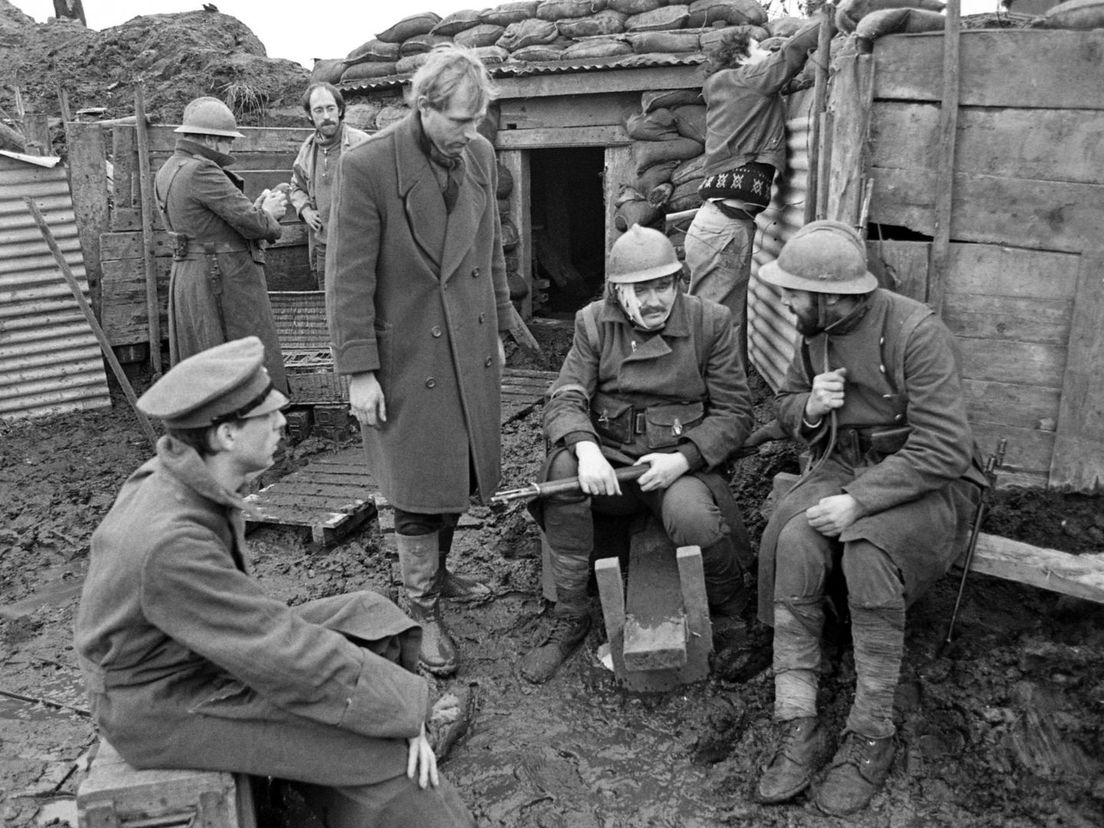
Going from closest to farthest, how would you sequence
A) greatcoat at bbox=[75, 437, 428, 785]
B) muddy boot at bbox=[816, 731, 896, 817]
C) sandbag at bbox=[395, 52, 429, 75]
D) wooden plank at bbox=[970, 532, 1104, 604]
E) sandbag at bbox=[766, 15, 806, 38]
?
greatcoat at bbox=[75, 437, 428, 785] < muddy boot at bbox=[816, 731, 896, 817] < wooden plank at bbox=[970, 532, 1104, 604] < sandbag at bbox=[766, 15, 806, 38] < sandbag at bbox=[395, 52, 429, 75]

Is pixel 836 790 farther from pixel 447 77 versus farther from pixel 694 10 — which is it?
pixel 694 10

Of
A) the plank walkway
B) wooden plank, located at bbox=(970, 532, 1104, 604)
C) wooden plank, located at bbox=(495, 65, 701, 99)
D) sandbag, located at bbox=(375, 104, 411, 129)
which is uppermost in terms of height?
wooden plank, located at bbox=(495, 65, 701, 99)

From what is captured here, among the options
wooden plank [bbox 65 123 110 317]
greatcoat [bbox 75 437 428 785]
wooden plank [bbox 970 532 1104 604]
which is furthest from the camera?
wooden plank [bbox 65 123 110 317]

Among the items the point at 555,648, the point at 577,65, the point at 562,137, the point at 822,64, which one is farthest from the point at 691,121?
the point at 555,648

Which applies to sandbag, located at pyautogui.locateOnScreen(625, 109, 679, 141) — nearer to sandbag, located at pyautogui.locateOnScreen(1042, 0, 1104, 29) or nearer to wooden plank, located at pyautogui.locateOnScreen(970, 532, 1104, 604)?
sandbag, located at pyautogui.locateOnScreen(1042, 0, 1104, 29)

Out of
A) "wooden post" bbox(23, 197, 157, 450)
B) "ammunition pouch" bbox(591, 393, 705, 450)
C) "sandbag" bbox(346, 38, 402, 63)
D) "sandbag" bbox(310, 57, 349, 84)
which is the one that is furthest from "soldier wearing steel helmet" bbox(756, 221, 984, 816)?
"sandbag" bbox(310, 57, 349, 84)

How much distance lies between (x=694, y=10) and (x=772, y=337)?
11.4 ft

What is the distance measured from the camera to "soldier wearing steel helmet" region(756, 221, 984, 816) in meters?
3.20

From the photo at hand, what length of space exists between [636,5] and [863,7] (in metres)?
4.66

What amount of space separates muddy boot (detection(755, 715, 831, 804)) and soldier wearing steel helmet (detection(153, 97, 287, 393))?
13.8 ft

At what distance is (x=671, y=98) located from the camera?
26.8 ft

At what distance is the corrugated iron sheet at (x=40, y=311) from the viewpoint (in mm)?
7582

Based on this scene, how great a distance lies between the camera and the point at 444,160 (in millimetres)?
3697

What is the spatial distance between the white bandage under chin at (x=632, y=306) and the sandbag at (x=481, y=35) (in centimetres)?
623
